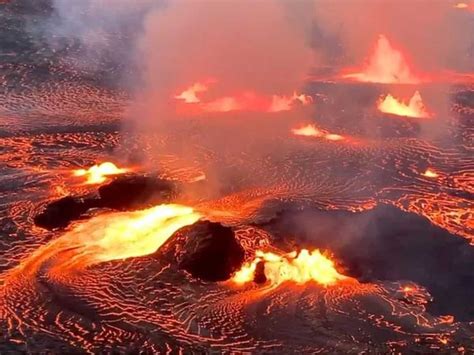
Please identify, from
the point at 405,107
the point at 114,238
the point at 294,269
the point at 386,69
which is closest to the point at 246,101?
the point at 405,107

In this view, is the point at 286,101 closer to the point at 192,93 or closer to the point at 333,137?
the point at 192,93

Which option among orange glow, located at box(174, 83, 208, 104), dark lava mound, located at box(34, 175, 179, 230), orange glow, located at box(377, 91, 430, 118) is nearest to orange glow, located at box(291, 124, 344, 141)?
orange glow, located at box(377, 91, 430, 118)

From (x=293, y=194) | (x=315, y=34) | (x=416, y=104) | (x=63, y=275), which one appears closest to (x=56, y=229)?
(x=63, y=275)

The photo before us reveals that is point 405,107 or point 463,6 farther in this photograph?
point 463,6

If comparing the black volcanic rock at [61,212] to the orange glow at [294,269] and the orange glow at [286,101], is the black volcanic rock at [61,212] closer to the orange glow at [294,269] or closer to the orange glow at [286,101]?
the orange glow at [294,269]

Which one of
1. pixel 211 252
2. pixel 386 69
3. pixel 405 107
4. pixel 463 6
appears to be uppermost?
pixel 463 6

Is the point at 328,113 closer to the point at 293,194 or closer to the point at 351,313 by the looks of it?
the point at 293,194

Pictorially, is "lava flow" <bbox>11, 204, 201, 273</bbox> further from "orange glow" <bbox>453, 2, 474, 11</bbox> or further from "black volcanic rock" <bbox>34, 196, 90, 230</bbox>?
"orange glow" <bbox>453, 2, 474, 11</bbox>
